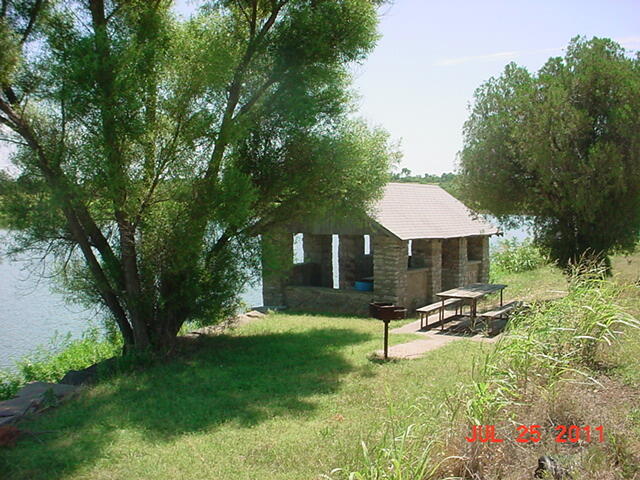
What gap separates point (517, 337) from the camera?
587 centimetres

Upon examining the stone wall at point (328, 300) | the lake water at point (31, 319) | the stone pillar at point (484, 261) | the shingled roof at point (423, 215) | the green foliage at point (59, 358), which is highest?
the shingled roof at point (423, 215)

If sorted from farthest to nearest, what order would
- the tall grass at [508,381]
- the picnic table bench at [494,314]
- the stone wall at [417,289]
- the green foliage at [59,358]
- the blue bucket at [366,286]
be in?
1. the blue bucket at [366,286]
2. the stone wall at [417,289]
3. the green foliage at [59,358]
4. the picnic table bench at [494,314]
5. the tall grass at [508,381]

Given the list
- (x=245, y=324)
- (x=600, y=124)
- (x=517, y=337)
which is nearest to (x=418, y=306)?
(x=245, y=324)

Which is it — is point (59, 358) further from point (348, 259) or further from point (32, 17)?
point (348, 259)

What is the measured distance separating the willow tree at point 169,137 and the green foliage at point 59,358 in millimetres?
2434

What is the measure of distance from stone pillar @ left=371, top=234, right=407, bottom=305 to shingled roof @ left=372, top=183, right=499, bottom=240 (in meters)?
0.43

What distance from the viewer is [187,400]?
7875mm

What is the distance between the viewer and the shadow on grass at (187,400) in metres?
6.20

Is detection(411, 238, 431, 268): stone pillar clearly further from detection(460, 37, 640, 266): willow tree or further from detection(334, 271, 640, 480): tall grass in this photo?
detection(334, 271, 640, 480): tall grass

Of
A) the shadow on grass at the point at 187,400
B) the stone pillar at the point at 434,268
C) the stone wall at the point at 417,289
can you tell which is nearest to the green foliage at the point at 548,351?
the shadow on grass at the point at 187,400

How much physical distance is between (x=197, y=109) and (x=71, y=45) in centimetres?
225
